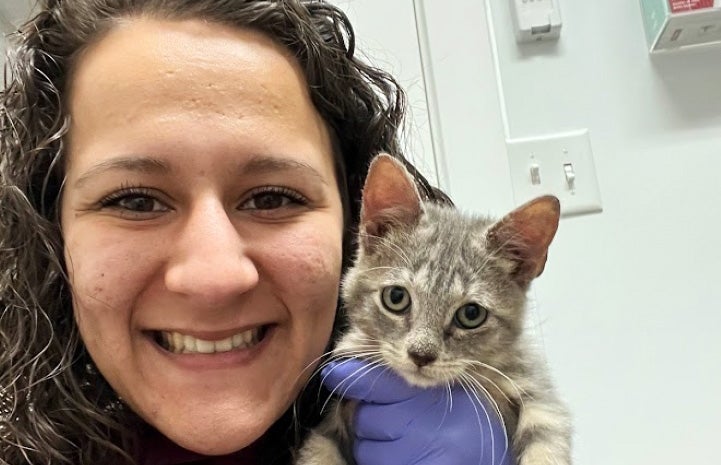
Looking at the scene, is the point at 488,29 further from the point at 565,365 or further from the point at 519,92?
the point at 565,365

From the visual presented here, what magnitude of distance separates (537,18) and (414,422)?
1.17 metres

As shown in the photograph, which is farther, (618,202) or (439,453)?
(618,202)

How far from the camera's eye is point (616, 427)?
1.68m

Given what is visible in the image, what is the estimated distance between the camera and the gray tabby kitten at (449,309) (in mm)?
1035

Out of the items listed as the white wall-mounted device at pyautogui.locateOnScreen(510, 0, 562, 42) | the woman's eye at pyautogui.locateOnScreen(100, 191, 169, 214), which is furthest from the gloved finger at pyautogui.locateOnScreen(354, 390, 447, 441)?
the white wall-mounted device at pyautogui.locateOnScreen(510, 0, 562, 42)

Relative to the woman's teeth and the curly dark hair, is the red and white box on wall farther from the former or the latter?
the woman's teeth

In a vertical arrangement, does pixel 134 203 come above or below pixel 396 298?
above

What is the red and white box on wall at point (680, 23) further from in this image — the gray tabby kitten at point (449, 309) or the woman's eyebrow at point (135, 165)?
the woman's eyebrow at point (135, 165)

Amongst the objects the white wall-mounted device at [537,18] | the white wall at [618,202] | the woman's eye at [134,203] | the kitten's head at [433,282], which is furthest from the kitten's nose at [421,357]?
the white wall-mounted device at [537,18]

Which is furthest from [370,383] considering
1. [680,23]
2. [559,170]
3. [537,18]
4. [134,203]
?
[680,23]

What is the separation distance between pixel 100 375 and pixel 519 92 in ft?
4.05

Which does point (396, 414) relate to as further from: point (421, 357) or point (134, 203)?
point (134, 203)

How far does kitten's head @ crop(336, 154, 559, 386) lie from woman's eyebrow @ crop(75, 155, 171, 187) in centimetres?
32

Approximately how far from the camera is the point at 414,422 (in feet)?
3.52
